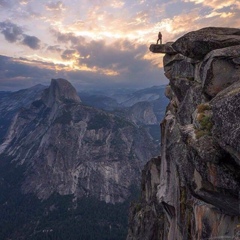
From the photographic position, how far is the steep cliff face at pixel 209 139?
16375 millimetres

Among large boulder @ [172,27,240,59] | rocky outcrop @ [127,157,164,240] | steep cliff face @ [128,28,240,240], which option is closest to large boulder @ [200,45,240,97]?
steep cliff face @ [128,28,240,240]

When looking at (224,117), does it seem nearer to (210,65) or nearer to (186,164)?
(210,65)

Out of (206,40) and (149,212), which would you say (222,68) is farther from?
(149,212)

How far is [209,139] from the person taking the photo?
708 inches

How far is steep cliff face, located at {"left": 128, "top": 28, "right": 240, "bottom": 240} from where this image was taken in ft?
53.7

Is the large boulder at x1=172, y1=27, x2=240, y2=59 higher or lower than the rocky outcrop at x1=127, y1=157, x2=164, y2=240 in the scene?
higher

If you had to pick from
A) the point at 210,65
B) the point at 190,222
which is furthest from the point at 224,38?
the point at 190,222

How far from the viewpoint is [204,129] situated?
19.1 metres

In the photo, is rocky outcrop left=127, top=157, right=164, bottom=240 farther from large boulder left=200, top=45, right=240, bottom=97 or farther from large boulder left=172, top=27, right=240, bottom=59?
large boulder left=200, top=45, right=240, bottom=97

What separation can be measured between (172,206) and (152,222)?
1912 centimetres

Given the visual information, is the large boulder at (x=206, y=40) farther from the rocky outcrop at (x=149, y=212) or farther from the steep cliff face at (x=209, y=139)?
the rocky outcrop at (x=149, y=212)

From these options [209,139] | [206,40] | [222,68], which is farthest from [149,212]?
[209,139]

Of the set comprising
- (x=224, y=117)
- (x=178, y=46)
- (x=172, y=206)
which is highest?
(x=178, y=46)

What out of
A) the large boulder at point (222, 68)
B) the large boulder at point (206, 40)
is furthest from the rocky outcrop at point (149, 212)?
the large boulder at point (222, 68)
